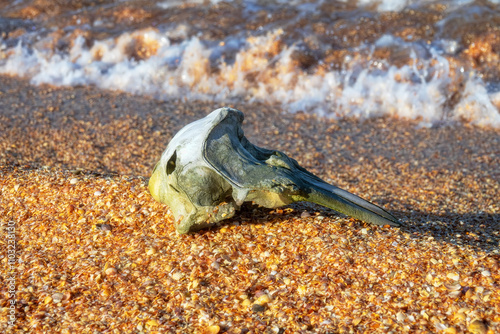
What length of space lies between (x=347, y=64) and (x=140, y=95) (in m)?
2.52

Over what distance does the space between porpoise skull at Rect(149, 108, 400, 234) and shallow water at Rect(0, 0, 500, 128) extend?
291cm

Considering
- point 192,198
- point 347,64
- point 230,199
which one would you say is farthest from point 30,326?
point 347,64

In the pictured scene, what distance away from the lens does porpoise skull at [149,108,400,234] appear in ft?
7.02

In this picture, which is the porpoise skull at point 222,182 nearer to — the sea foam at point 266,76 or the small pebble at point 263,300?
the small pebble at point 263,300

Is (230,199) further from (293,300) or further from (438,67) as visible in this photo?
(438,67)

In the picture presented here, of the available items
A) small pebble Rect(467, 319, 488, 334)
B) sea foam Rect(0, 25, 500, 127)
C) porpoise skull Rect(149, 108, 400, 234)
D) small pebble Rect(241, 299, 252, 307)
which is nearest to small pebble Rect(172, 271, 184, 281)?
porpoise skull Rect(149, 108, 400, 234)

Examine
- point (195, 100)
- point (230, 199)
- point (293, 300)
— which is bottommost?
point (195, 100)

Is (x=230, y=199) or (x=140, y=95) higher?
(x=230, y=199)

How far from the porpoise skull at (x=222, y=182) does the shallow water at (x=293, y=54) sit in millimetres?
2906

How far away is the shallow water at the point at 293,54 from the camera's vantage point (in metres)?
5.24

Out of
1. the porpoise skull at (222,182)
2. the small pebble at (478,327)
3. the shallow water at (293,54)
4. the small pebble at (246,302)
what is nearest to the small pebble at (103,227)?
the porpoise skull at (222,182)

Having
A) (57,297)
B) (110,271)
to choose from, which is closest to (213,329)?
(110,271)

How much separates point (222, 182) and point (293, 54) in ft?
13.3

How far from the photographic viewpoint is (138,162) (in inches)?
157
